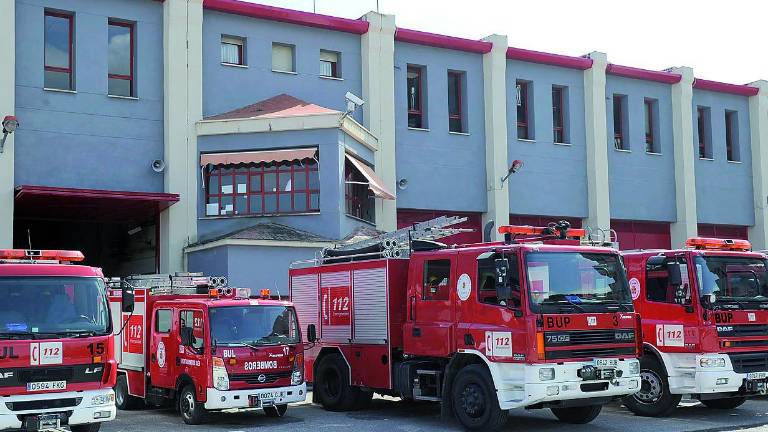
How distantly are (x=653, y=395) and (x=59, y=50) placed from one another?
17.9 meters

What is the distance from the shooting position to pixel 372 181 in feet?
84.9

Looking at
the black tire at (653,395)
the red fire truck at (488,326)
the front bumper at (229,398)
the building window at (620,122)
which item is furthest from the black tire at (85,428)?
the building window at (620,122)

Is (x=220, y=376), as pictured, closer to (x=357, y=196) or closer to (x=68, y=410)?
(x=68, y=410)

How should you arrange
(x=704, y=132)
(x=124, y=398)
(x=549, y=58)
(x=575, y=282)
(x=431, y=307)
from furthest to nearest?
(x=704, y=132), (x=549, y=58), (x=124, y=398), (x=431, y=307), (x=575, y=282)

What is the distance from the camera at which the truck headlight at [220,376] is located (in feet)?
44.6

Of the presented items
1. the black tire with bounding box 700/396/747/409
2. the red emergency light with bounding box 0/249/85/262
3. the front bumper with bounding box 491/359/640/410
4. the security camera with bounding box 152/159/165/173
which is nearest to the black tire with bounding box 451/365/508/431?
the front bumper with bounding box 491/359/640/410

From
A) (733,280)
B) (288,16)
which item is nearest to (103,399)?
(733,280)

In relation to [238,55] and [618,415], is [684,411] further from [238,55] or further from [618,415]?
[238,55]

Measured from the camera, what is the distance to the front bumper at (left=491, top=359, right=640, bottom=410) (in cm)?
1198

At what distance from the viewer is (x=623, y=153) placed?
34.1 m

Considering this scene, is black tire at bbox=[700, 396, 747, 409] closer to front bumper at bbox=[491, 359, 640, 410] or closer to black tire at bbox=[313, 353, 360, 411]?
front bumper at bbox=[491, 359, 640, 410]

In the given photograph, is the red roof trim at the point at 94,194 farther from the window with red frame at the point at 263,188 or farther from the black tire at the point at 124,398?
the black tire at the point at 124,398

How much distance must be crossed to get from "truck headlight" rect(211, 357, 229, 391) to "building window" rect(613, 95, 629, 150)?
2387cm

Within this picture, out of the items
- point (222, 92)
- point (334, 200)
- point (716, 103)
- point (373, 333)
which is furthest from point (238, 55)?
point (716, 103)
